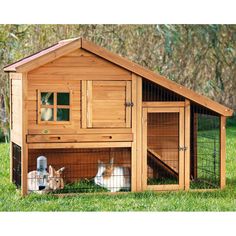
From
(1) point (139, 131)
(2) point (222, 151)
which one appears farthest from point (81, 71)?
(2) point (222, 151)

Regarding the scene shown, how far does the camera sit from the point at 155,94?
8891 millimetres

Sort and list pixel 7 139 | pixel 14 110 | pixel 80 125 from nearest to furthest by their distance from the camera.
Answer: pixel 80 125 → pixel 14 110 → pixel 7 139

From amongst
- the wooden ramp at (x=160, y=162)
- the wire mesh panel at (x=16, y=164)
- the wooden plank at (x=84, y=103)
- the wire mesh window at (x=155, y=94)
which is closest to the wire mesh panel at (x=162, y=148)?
the wooden ramp at (x=160, y=162)

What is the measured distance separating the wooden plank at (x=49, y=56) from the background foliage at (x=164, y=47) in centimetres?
468

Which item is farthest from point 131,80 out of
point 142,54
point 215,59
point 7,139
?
point 215,59

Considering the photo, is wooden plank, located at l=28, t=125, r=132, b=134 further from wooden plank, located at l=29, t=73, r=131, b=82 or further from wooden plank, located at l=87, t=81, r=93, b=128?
wooden plank, located at l=29, t=73, r=131, b=82

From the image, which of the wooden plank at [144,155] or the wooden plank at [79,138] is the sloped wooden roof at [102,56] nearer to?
the wooden plank at [144,155]

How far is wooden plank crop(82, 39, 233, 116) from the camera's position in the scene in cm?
809

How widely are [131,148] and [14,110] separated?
48.0 inches

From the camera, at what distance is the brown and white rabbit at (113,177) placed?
27.5 feet

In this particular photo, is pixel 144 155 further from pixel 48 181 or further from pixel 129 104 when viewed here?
pixel 48 181

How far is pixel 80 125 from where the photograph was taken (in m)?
8.11

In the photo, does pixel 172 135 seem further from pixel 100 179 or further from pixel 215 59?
pixel 215 59

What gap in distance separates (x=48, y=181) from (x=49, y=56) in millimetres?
1150
